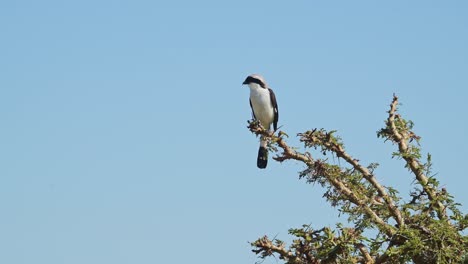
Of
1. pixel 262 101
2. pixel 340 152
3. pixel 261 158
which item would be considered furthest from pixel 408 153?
pixel 262 101

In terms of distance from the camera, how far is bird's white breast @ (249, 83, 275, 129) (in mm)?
14903

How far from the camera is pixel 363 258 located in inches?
289

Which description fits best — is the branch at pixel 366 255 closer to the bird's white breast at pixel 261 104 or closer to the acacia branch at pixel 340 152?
the acacia branch at pixel 340 152

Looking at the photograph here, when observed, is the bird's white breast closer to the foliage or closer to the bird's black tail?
the bird's black tail

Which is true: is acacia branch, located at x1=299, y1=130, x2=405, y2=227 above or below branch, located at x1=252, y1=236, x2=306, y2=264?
above

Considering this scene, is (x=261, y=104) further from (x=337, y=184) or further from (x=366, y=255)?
(x=366, y=255)

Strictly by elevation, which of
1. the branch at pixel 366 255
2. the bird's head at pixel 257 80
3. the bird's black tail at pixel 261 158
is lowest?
the branch at pixel 366 255

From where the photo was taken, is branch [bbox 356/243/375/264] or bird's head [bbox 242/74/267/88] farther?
bird's head [bbox 242/74/267/88]

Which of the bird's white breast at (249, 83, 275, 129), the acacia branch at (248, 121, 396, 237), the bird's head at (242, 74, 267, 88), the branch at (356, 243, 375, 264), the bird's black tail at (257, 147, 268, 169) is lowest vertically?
the branch at (356, 243, 375, 264)

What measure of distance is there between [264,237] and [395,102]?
2603 mm

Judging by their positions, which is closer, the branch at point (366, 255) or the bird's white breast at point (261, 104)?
the branch at point (366, 255)

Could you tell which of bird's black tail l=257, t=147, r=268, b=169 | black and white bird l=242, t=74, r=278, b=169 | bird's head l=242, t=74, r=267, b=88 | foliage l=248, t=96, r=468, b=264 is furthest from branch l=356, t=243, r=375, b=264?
bird's head l=242, t=74, r=267, b=88

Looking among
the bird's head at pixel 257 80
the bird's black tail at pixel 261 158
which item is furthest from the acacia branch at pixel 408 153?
the bird's head at pixel 257 80

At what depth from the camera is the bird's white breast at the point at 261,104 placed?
587 inches
